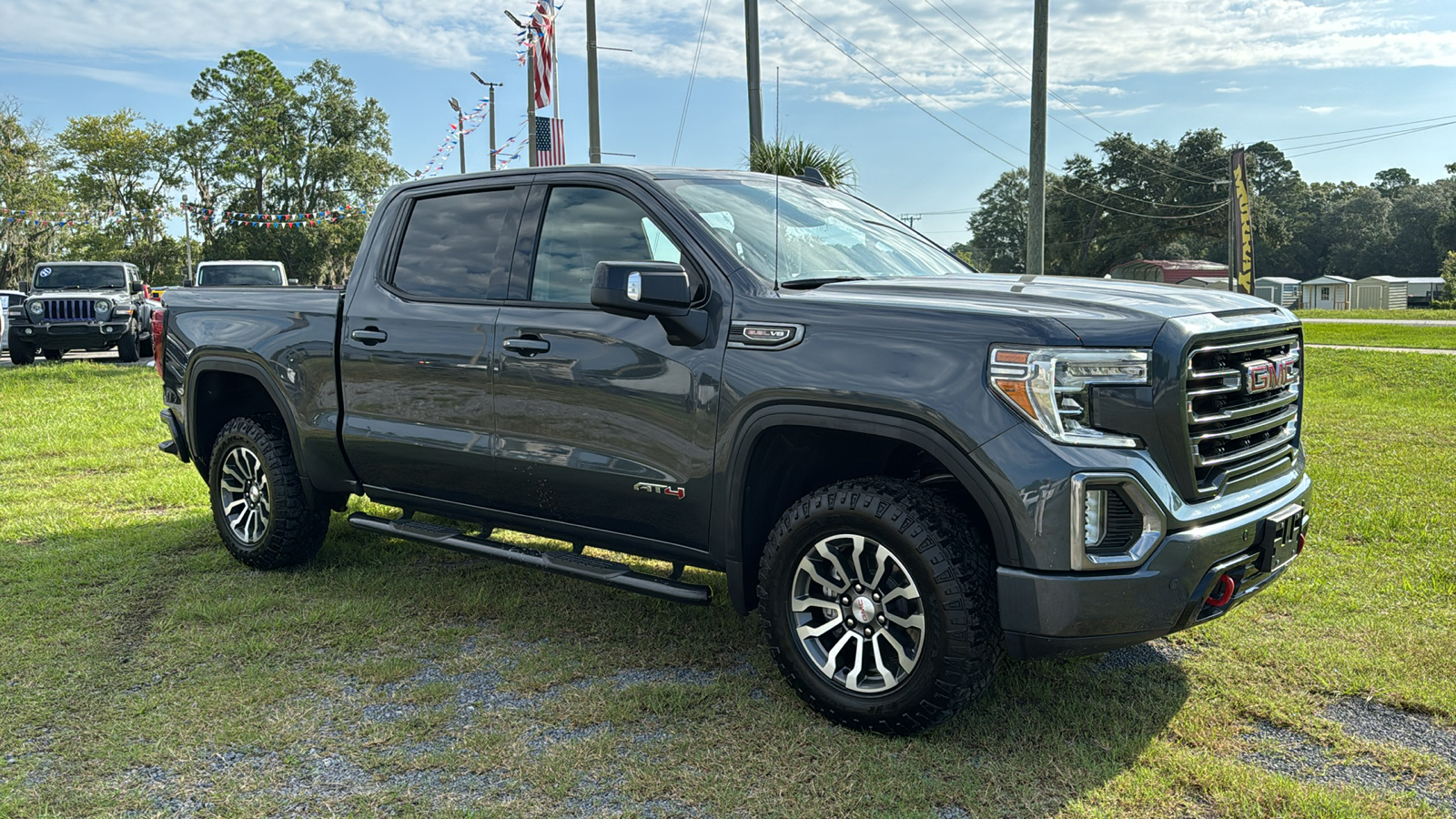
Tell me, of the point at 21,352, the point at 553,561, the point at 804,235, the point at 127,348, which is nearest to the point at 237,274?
the point at 127,348

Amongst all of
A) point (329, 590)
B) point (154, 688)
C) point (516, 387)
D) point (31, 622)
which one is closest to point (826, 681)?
point (516, 387)

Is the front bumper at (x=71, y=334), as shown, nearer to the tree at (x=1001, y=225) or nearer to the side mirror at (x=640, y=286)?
the side mirror at (x=640, y=286)

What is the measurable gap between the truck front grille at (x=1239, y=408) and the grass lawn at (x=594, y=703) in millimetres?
872

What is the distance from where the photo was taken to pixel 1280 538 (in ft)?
11.7

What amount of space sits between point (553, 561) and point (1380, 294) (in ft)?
273

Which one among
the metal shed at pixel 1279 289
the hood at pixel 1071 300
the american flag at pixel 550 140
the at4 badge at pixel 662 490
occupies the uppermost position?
the american flag at pixel 550 140

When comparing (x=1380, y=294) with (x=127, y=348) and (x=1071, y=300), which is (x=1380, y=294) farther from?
(x=1071, y=300)

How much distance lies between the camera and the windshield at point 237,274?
17688 mm

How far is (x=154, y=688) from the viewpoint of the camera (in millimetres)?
4152

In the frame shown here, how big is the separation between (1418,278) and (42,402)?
3467 inches

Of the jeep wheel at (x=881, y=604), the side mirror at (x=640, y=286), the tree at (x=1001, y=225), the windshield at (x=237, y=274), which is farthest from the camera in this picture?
the tree at (x=1001, y=225)

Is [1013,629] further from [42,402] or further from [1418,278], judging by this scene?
[1418,278]

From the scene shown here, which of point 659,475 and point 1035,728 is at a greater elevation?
point 659,475

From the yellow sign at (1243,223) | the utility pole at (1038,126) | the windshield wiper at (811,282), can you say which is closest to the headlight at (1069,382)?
the windshield wiper at (811,282)
